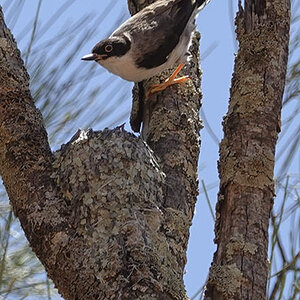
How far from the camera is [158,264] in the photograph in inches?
116

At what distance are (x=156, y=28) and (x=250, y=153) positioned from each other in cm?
188

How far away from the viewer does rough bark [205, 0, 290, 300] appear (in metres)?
2.98

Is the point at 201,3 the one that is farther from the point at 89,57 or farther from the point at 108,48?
the point at 89,57

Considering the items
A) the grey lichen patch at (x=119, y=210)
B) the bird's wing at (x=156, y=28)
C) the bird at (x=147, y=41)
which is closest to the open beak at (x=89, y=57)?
the bird at (x=147, y=41)

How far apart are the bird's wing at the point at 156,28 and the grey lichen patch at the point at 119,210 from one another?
3.61ft

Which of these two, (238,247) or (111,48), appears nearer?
(238,247)

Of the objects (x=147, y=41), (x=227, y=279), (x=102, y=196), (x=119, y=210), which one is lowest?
(x=227, y=279)

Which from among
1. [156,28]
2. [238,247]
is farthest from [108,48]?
[238,247]

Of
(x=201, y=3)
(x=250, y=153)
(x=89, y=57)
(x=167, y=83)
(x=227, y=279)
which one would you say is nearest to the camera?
(x=227, y=279)

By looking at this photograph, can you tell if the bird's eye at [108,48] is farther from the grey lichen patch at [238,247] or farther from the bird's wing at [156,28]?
the grey lichen patch at [238,247]

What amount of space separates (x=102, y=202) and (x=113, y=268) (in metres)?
0.43

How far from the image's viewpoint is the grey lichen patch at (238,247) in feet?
9.77

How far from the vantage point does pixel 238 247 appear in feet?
9.77

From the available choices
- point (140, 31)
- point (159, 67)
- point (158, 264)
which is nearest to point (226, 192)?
point (158, 264)
